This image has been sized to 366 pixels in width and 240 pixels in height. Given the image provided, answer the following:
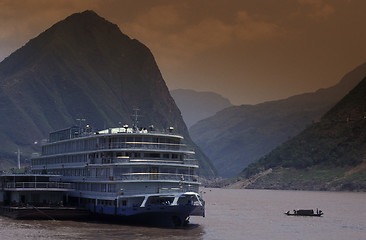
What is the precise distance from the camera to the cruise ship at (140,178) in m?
75.1

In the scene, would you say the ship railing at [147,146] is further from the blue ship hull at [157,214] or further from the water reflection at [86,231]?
the water reflection at [86,231]

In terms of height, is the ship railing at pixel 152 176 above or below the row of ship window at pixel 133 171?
below

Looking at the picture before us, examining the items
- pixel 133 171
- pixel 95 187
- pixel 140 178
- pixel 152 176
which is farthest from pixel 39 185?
pixel 152 176

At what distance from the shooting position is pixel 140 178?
3031 inches

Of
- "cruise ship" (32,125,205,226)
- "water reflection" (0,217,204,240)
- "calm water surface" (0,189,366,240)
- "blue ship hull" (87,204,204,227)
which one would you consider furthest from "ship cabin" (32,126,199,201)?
"calm water surface" (0,189,366,240)

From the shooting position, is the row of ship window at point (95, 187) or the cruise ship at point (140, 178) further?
the row of ship window at point (95, 187)

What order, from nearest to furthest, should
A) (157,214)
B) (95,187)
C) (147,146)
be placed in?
(157,214) < (147,146) < (95,187)

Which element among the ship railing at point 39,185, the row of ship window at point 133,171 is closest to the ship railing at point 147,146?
the row of ship window at point 133,171

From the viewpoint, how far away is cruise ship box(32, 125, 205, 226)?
75125 mm

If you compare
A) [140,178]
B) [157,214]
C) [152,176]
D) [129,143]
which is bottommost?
[157,214]

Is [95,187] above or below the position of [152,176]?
below

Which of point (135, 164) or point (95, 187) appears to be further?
point (95, 187)

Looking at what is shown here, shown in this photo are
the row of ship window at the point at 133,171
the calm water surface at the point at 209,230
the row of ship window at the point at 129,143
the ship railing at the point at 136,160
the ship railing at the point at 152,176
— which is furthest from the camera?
the row of ship window at the point at 129,143

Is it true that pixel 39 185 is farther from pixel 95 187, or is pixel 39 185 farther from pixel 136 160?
pixel 136 160
